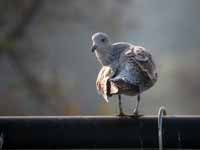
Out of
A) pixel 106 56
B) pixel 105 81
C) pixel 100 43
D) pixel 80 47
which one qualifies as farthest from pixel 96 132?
pixel 80 47

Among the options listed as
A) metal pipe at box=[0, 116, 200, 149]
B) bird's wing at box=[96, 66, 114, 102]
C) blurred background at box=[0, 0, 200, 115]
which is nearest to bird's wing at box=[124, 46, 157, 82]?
bird's wing at box=[96, 66, 114, 102]

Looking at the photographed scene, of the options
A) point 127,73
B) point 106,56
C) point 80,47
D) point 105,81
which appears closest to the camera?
point 127,73

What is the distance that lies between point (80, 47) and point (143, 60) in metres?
8.06

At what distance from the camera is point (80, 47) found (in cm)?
1247

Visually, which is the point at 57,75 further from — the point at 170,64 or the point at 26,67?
the point at 170,64

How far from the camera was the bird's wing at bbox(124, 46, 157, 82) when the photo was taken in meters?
4.35

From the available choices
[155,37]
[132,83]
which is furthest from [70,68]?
[132,83]

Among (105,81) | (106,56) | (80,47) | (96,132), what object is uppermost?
(80,47)

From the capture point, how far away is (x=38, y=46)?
1273 cm

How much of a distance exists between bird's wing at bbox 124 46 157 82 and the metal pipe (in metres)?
0.97

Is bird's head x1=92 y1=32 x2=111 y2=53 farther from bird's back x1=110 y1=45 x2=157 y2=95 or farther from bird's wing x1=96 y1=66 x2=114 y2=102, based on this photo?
bird's back x1=110 y1=45 x2=157 y2=95

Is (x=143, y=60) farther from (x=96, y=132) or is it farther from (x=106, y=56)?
(x=96, y=132)

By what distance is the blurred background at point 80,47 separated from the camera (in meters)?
11.8

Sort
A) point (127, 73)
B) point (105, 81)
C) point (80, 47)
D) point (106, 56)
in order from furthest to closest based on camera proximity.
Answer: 1. point (80, 47)
2. point (106, 56)
3. point (105, 81)
4. point (127, 73)
